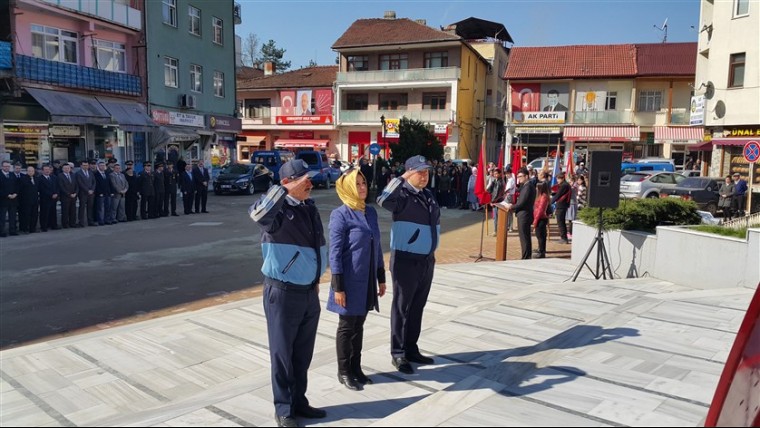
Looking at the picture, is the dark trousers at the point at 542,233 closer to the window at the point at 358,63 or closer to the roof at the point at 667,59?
the roof at the point at 667,59

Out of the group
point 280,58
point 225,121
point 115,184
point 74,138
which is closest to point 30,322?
point 115,184

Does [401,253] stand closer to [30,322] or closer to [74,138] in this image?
[30,322]

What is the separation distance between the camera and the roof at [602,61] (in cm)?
3975

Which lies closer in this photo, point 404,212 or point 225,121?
point 404,212

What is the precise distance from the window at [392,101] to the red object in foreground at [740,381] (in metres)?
43.8

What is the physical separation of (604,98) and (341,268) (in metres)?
41.8

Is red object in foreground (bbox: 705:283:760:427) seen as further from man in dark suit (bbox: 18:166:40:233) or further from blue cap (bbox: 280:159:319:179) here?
man in dark suit (bbox: 18:166:40:233)

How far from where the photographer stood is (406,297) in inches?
199

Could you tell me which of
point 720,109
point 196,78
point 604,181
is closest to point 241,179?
point 196,78

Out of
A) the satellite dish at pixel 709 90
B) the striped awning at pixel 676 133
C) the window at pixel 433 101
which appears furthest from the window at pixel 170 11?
the striped awning at pixel 676 133

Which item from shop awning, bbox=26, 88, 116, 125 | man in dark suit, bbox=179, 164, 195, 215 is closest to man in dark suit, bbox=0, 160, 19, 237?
man in dark suit, bbox=179, 164, 195, 215

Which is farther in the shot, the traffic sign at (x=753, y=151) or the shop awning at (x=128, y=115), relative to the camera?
the shop awning at (x=128, y=115)

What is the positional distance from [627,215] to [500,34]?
167 feet

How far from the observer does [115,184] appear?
1655 centimetres
